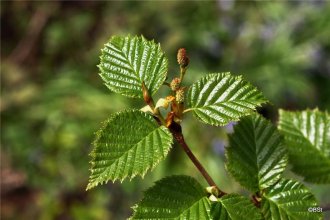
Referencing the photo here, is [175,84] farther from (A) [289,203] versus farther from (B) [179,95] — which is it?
(A) [289,203]

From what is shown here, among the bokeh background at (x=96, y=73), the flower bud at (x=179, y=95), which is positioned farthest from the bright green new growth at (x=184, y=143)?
the bokeh background at (x=96, y=73)

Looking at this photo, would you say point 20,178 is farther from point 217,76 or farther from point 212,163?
point 217,76

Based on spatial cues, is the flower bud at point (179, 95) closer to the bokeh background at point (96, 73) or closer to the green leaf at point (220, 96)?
the green leaf at point (220, 96)

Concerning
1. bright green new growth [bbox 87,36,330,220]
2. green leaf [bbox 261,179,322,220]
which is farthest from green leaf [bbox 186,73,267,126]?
green leaf [bbox 261,179,322,220]

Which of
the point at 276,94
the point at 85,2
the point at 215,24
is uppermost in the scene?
the point at 85,2

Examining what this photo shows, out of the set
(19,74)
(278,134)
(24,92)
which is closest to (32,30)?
(19,74)

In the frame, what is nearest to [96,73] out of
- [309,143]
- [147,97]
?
[309,143]
